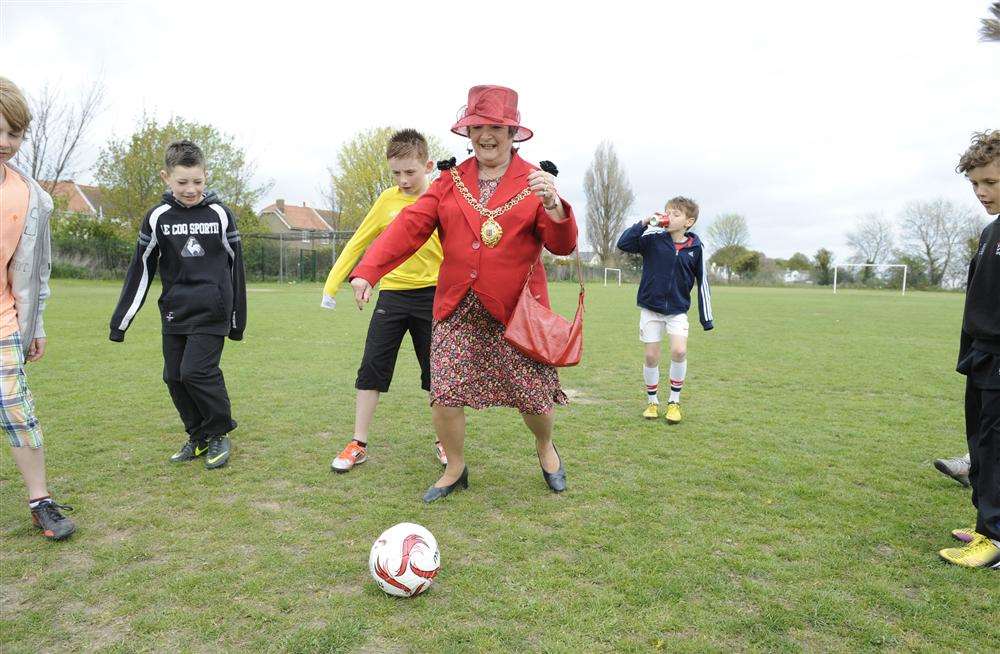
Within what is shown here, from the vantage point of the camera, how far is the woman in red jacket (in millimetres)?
3812

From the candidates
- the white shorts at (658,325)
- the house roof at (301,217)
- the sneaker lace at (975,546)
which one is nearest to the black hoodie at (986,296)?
the sneaker lace at (975,546)

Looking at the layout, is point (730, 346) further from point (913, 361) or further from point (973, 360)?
point (973, 360)

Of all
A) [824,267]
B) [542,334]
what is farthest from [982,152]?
[824,267]

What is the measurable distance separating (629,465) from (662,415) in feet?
5.85

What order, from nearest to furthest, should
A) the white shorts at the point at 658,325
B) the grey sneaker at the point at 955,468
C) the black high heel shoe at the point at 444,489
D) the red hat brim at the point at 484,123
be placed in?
the red hat brim at the point at 484,123, the black high heel shoe at the point at 444,489, the grey sneaker at the point at 955,468, the white shorts at the point at 658,325

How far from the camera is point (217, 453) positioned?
475cm

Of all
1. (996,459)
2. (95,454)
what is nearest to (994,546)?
(996,459)

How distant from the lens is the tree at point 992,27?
19094 mm

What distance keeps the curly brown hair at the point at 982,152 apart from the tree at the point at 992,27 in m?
20.4

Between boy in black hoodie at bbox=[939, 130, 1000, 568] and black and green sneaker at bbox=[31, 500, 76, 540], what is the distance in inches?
174

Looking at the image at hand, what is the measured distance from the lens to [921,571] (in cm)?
326

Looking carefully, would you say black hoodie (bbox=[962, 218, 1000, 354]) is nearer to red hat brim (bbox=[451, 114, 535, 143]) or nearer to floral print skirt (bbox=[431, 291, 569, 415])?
floral print skirt (bbox=[431, 291, 569, 415])

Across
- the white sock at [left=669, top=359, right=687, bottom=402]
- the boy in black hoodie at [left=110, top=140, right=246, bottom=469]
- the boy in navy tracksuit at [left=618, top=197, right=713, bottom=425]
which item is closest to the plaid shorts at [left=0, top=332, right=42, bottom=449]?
the boy in black hoodie at [left=110, top=140, right=246, bottom=469]

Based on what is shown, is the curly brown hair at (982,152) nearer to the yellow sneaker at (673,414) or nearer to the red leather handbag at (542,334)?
the red leather handbag at (542,334)
